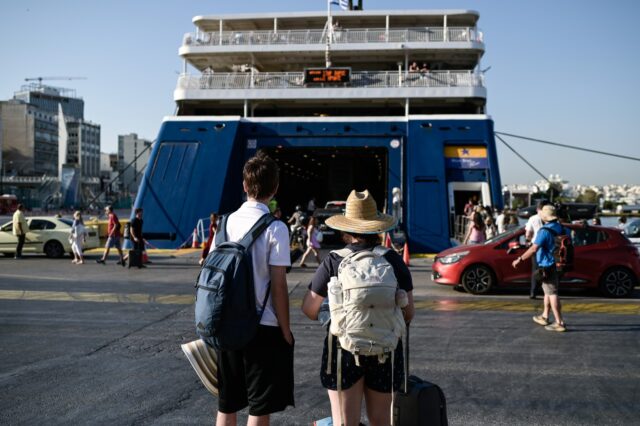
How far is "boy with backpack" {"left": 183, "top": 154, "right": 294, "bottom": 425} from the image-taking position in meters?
3.10

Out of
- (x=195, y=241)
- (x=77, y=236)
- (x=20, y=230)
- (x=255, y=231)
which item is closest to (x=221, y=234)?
(x=255, y=231)

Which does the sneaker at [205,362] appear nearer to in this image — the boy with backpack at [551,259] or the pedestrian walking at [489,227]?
the boy with backpack at [551,259]

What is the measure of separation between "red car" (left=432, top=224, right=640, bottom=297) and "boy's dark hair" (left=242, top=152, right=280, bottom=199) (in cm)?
859

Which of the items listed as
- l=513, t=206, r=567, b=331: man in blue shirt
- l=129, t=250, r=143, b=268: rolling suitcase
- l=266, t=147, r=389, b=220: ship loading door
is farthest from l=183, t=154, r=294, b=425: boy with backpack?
l=266, t=147, r=389, b=220: ship loading door

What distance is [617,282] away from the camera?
437 inches

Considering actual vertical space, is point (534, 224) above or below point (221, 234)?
below

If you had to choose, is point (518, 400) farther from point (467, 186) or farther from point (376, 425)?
point (467, 186)

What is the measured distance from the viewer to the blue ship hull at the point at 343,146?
2055cm

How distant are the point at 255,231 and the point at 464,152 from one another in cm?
1861

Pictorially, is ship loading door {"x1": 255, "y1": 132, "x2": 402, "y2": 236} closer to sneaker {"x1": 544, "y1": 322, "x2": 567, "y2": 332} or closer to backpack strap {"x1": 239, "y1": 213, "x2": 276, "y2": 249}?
sneaker {"x1": 544, "y1": 322, "x2": 567, "y2": 332}

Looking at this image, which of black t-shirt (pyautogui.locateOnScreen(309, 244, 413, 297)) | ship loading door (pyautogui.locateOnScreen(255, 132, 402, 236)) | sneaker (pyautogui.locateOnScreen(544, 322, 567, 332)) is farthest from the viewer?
ship loading door (pyautogui.locateOnScreen(255, 132, 402, 236))

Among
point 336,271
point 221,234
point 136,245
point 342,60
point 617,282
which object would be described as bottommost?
point 617,282

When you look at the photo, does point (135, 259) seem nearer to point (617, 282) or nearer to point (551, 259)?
point (551, 259)

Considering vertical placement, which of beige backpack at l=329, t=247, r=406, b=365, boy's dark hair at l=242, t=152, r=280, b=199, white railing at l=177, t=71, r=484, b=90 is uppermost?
white railing at l=177, t=71, r=484, b=90
